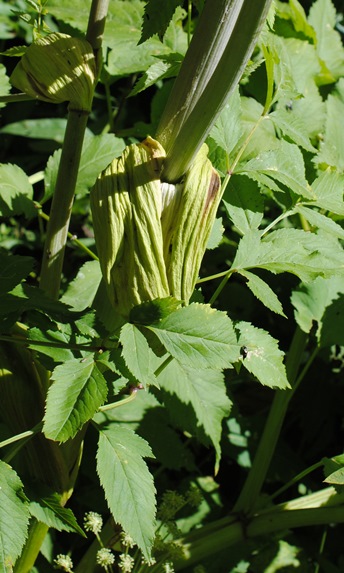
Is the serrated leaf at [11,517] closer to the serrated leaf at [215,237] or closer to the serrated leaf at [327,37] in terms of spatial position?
the serrated leaf at [215,237]

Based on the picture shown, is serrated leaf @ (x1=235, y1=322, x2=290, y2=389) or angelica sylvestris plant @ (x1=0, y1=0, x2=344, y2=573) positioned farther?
serrated leaf @ (x1=235, y1=322, x2=290, y2=389)

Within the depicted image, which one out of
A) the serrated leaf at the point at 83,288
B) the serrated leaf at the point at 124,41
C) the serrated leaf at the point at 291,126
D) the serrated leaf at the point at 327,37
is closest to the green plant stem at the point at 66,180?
the serrated leaf at the point at 83,288

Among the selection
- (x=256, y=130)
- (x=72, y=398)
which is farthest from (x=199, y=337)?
(x=256, y=130)

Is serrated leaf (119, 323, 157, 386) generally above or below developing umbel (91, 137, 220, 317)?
below

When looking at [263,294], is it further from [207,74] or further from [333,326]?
[333,326]

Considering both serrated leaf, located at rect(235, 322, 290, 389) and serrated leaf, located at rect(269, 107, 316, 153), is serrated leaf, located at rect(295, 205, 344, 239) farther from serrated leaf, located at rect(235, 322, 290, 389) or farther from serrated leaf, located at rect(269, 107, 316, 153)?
serrated leaf, located at rect(235, 322, 290, 389)

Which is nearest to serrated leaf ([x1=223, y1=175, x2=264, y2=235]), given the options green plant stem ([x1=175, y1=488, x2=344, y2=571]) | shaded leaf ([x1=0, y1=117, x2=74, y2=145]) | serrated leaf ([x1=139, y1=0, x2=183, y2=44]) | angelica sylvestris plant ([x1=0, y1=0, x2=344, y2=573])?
angelica sylvestris plant ([x1=0, y1=0, x2=344, y2=573])

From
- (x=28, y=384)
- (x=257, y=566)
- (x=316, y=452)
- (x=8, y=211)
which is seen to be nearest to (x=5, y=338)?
(x=28, y=384)
